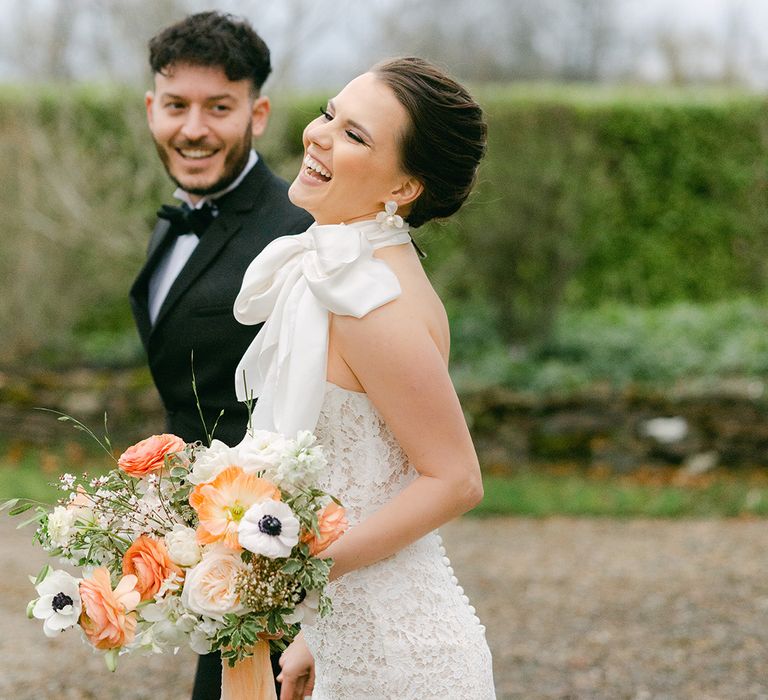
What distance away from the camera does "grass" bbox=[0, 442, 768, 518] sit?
25.9 ft

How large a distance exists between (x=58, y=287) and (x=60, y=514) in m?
9.41

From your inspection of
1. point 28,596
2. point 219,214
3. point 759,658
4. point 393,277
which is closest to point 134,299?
point 219,214

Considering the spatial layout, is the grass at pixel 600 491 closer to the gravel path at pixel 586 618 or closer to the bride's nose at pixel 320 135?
the gravel path at pixel 586 618

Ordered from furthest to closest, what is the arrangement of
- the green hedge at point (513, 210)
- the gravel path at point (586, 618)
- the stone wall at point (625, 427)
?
1. the green hedge at point (513, 210)
2. the stone wall at point (625, 427)
3. the gravel path at point (586, 618)

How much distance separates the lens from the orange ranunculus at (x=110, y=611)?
5.75 ft

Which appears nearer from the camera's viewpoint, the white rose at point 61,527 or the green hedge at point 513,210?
the white rose at point 61,527

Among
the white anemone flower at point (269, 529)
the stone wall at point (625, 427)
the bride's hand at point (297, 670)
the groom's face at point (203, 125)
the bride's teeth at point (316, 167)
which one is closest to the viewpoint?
the white anemone flower at point (269, 529)

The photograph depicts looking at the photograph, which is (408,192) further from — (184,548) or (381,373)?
(184,548)

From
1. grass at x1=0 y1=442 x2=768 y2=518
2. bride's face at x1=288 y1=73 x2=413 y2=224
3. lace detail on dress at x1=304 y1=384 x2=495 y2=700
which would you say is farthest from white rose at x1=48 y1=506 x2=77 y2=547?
grass at x1=0 y1=442 x2=768 y2=518

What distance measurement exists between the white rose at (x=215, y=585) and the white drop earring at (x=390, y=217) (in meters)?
0.74

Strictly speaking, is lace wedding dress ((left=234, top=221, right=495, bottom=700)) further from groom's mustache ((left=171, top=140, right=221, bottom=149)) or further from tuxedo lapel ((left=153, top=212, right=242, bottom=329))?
groom's mustache ((left=171, top=140, right=221, bottom=149))

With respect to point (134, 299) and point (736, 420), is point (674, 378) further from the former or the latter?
point (134, 299)

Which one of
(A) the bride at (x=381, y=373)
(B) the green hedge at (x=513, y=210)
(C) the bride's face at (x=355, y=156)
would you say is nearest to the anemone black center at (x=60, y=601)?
(A) the bride at (x=381, y=373)

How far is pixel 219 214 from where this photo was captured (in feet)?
10.1
